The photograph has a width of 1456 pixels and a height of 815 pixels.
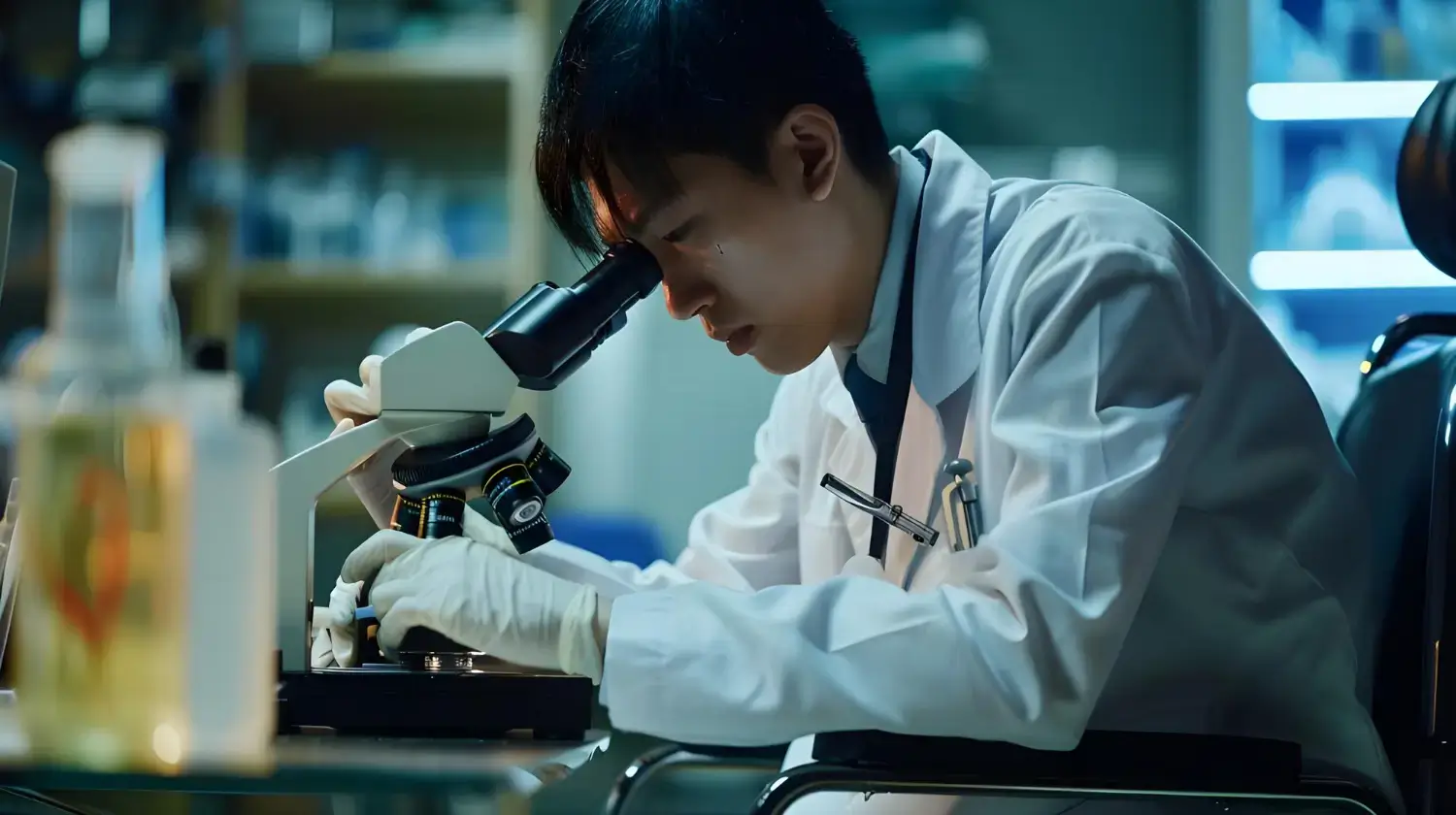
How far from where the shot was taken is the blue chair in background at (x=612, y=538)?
262 cm

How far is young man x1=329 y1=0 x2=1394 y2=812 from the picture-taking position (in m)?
0.93

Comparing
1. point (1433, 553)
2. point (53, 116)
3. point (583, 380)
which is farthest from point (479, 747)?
point (53, 116)

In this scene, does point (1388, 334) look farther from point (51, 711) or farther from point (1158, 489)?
point (51, 711)

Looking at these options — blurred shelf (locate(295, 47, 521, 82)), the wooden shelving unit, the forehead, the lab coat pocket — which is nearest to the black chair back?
the lab coat pocket

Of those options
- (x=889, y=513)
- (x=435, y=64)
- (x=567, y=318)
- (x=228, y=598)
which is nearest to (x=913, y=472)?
(x=889, y=513)

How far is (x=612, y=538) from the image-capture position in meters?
2.65

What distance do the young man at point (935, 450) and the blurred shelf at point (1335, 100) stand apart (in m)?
1.54

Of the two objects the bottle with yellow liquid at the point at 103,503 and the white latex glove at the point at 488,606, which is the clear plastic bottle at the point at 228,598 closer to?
the bottle with yellow liquid at the point at 103,503

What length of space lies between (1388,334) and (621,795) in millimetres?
860

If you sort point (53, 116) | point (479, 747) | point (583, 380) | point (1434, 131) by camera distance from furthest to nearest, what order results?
point (583, 380) → point (53, 116) → point (1434, 131) → point (479, 747)

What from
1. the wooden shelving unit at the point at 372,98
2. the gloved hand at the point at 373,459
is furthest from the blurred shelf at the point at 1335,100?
the gloved hand at the point at 373,459

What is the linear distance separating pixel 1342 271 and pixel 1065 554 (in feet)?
6.32

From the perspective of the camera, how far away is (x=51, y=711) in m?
0.61

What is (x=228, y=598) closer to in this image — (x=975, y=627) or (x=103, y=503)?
(x=103, y=503)
